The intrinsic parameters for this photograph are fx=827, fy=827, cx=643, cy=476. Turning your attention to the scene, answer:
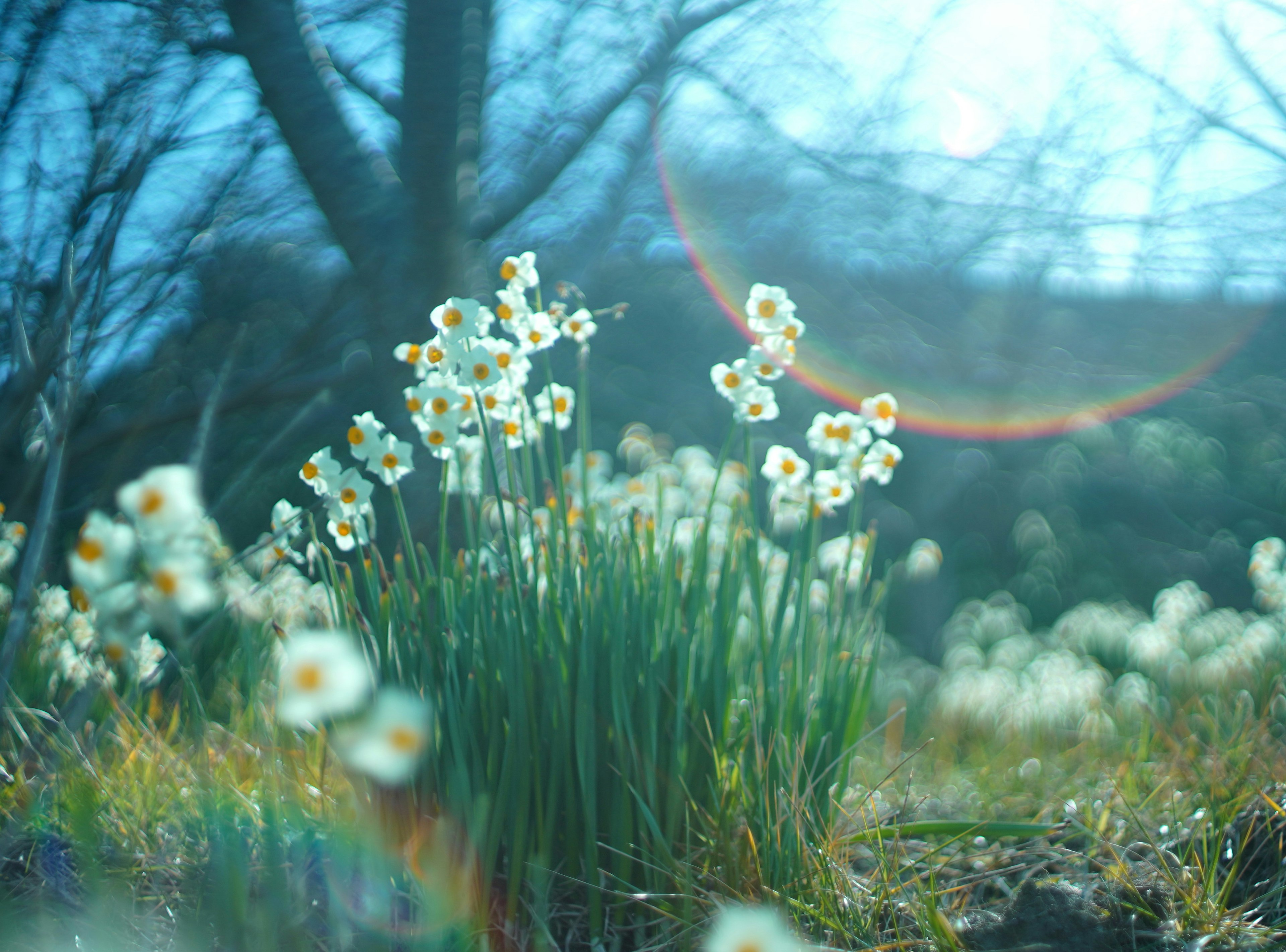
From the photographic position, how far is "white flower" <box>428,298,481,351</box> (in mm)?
1672

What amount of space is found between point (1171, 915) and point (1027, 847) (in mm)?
367

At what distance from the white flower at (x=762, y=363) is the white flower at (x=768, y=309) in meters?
0.05

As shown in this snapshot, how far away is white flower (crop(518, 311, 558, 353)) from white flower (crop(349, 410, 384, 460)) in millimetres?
368

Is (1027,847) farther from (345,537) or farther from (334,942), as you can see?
(345,537)

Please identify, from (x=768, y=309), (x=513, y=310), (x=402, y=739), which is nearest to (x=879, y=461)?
(x=768, y=309)

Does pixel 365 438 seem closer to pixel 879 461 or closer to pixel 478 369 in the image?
pixel 478 369

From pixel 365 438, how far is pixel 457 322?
1.10ft

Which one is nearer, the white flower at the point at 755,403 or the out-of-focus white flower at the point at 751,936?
the out-of-focus white flower at the point at 751,936

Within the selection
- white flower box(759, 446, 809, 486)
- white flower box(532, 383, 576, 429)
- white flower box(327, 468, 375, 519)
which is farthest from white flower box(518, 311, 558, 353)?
white flower box(759, 446, 809, 486)

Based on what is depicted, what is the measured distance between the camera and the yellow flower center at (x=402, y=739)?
941mm

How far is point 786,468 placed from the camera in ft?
7.02

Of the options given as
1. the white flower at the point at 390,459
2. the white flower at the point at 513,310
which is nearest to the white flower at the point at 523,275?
the white flower at the point at 513,310

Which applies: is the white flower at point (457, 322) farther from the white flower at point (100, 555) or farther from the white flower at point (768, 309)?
the white flower at point (100, 555)

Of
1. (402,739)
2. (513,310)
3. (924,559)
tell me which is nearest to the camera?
(402,739)
